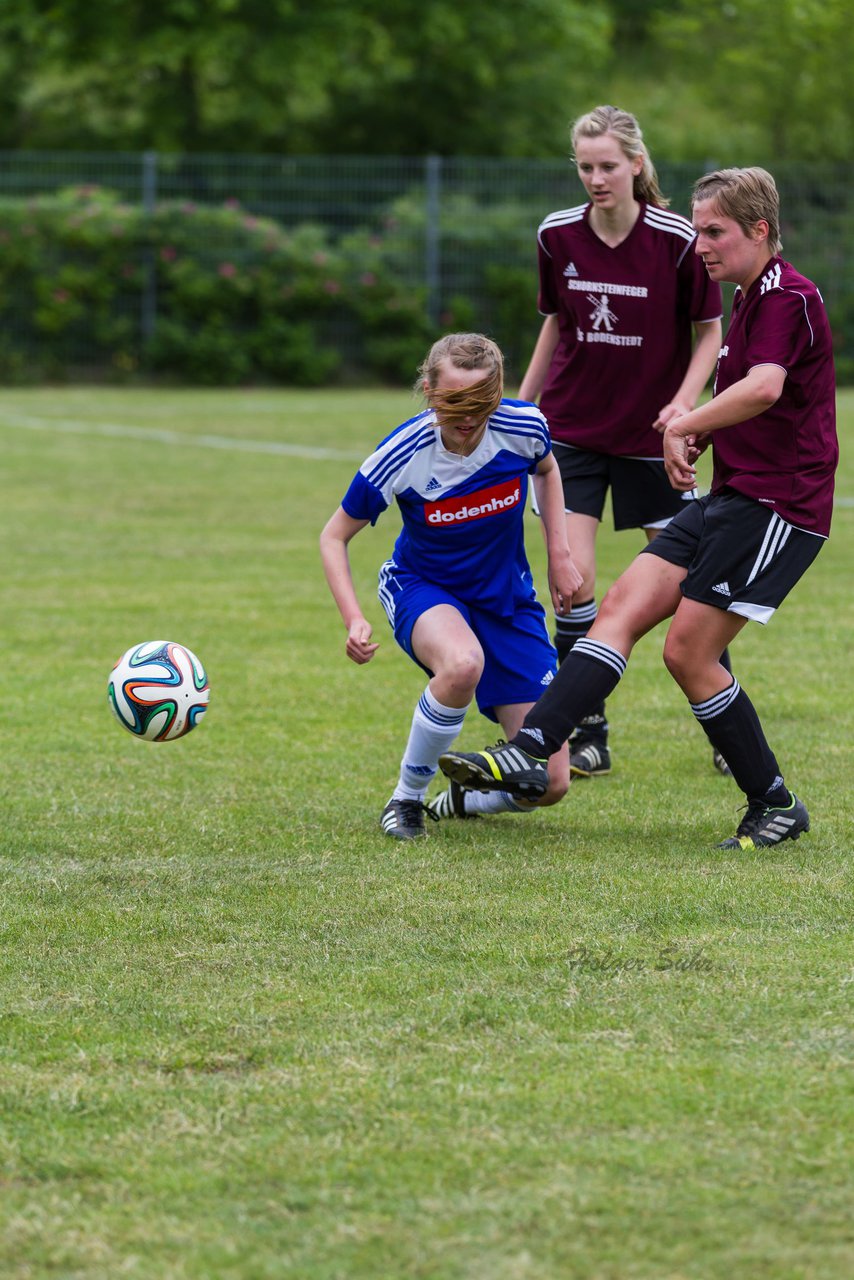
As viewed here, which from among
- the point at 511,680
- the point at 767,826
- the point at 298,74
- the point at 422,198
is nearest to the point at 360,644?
the point at 511,680

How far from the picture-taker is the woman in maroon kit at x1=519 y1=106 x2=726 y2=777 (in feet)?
19.6

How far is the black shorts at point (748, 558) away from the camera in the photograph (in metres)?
4.81

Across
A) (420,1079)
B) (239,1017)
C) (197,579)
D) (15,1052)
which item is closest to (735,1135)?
(420,1079)

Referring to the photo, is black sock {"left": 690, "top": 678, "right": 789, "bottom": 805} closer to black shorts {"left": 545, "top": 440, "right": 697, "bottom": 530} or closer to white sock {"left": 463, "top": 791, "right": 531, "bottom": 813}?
white sock {"left": 463, "top": 791, "right": 531, "bottom": 813}

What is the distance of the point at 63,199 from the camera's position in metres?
25.6

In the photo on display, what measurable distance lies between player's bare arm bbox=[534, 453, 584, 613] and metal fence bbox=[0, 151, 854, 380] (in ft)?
69.5

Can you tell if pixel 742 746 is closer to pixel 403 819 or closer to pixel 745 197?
pixel 403 819

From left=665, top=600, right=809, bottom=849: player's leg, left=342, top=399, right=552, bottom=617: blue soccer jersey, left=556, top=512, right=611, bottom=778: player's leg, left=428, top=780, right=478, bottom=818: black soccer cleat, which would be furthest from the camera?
left=556, top=512, right=611, bottom=778: player's leg

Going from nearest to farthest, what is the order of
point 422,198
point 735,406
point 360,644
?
point 735,406 < point 360,644 < point 422,198

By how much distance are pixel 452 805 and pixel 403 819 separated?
304mm

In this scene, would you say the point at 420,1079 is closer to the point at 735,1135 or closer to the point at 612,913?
the point at 735,1135

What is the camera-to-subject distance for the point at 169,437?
1844cm

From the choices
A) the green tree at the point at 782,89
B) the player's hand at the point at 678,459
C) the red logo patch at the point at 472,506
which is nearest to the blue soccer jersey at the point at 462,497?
the red logo patch at the point at 472,506

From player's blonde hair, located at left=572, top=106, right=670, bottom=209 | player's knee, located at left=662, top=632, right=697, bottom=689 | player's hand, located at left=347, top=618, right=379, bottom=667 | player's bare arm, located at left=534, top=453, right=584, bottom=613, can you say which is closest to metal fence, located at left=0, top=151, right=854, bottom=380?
player's blonde hair, located at left=572, top=106, right=670, bottom=209
